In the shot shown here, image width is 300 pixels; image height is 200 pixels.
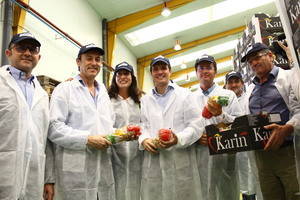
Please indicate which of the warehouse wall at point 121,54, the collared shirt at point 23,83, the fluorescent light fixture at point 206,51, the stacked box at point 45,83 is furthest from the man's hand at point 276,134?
the fluorescent light fixture at point 206,51

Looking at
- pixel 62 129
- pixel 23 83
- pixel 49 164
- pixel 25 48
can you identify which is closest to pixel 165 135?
pixel 62 129

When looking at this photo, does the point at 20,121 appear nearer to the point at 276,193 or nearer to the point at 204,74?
the point at 204,74

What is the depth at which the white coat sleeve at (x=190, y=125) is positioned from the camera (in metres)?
2.07

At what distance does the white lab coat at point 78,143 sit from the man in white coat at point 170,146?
0.35m

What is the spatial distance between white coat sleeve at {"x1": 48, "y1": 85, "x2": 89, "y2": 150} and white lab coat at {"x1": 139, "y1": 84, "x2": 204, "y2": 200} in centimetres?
57

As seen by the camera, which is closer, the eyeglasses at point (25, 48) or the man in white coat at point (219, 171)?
the eyeglasses at point (25, 48)

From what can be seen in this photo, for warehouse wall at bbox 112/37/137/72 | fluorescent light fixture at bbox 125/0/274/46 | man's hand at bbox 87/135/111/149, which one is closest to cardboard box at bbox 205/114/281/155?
man's hand at bbox 87/135/111/149

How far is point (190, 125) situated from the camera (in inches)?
85.9

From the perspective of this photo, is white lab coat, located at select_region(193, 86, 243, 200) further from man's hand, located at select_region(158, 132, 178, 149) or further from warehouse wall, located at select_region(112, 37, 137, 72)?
warehouse wall, located at select_region(112, 37, 137, 72)

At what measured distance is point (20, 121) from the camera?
1635mm

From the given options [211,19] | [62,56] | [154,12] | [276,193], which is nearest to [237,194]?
[276,193]

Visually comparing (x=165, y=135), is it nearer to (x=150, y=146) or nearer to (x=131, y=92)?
(x=150, y=146)

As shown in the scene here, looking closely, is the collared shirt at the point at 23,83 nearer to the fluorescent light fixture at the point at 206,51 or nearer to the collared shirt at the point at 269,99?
the collared shirt at the point at 269,99

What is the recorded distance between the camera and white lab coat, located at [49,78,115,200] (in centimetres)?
183
